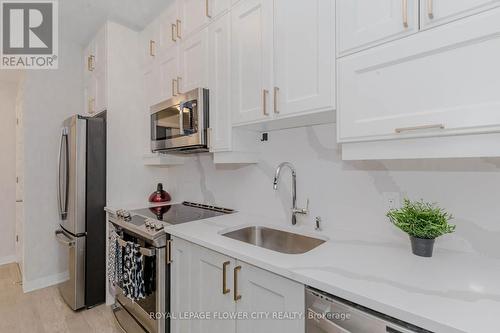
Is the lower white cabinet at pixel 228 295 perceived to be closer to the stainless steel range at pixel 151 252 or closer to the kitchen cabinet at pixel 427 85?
the stainless steel range at pixel 151 252

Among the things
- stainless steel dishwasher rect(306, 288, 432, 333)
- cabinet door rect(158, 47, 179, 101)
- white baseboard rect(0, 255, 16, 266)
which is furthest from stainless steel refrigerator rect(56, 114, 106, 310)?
stainless steel dishwasher rect(306, 288, 432, 333)

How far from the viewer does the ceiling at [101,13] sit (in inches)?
84.7

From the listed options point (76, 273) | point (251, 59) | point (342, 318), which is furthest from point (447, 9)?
point (76, 273)

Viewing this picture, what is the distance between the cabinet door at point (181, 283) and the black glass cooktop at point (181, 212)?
0.95 ft

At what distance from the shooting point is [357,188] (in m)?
1.38

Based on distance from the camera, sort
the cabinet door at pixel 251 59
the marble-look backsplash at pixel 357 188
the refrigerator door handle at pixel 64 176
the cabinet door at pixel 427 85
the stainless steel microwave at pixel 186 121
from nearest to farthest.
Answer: the cabinet door at pixel 427 85
the marble-look backsplash at pixel 357 188
the cabinet door at pixel 251 59
the stainless steel microwave at pixel 186 121
the refrigerator door handle at pixel 64 176

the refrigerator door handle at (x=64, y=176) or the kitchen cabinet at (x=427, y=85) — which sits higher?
the kitchen cabinet at (x=427, y=85)

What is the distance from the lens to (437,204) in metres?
1.14

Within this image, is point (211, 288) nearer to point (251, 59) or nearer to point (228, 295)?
point (228, 295)

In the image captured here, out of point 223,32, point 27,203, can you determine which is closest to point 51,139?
point 27,203

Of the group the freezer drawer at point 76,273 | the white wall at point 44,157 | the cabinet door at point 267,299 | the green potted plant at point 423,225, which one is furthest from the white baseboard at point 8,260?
the green potted plant at point 423,225

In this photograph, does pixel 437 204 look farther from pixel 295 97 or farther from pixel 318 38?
pixel 318 38

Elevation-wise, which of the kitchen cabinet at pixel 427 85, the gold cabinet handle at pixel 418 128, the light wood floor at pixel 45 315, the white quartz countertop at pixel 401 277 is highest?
the kitchen cabinet at pixel 427 85

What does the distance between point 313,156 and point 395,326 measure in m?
1.00
